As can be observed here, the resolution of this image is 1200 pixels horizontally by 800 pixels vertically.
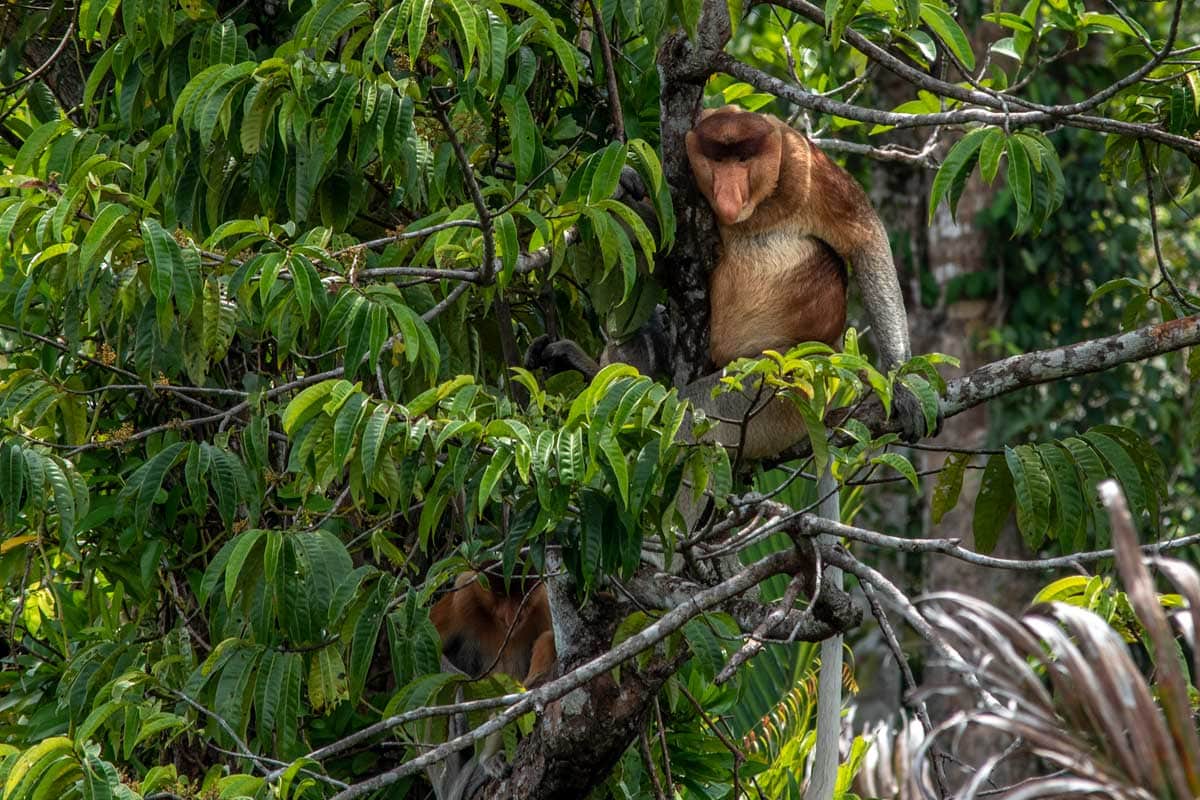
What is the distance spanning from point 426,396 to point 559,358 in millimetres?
1164

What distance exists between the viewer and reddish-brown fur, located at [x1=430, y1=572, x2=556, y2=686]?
381 centimetres

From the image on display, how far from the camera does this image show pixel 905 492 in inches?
299

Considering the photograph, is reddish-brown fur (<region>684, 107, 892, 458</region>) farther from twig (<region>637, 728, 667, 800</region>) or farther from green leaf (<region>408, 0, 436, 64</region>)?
green leaf (<region>408, 0, 436, 64</region>)

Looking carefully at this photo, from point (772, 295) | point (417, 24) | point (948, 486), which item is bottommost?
point (948, 486)

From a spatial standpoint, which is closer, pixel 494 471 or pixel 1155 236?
pixel 494 471

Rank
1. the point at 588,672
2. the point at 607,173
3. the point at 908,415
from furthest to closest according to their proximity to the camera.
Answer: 1. the point at 908,415
2. the point at 607,173
3. the point at 588,672

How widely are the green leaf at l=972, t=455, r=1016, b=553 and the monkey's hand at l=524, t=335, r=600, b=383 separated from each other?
0.96m

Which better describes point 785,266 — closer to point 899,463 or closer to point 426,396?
point 899,463

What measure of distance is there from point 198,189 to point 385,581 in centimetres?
96

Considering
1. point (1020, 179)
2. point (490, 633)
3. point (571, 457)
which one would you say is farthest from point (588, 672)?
point (490, 633)

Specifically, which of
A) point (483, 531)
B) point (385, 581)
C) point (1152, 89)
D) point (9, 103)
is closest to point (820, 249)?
point (1152, 89)

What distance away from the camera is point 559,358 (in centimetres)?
325

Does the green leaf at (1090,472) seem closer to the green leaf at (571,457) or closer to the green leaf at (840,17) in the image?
the green leaf at (840,17)

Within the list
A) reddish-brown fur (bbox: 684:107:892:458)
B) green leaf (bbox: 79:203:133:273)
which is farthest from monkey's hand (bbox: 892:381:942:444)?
green leaf (bbox: 79:203:133:273)
